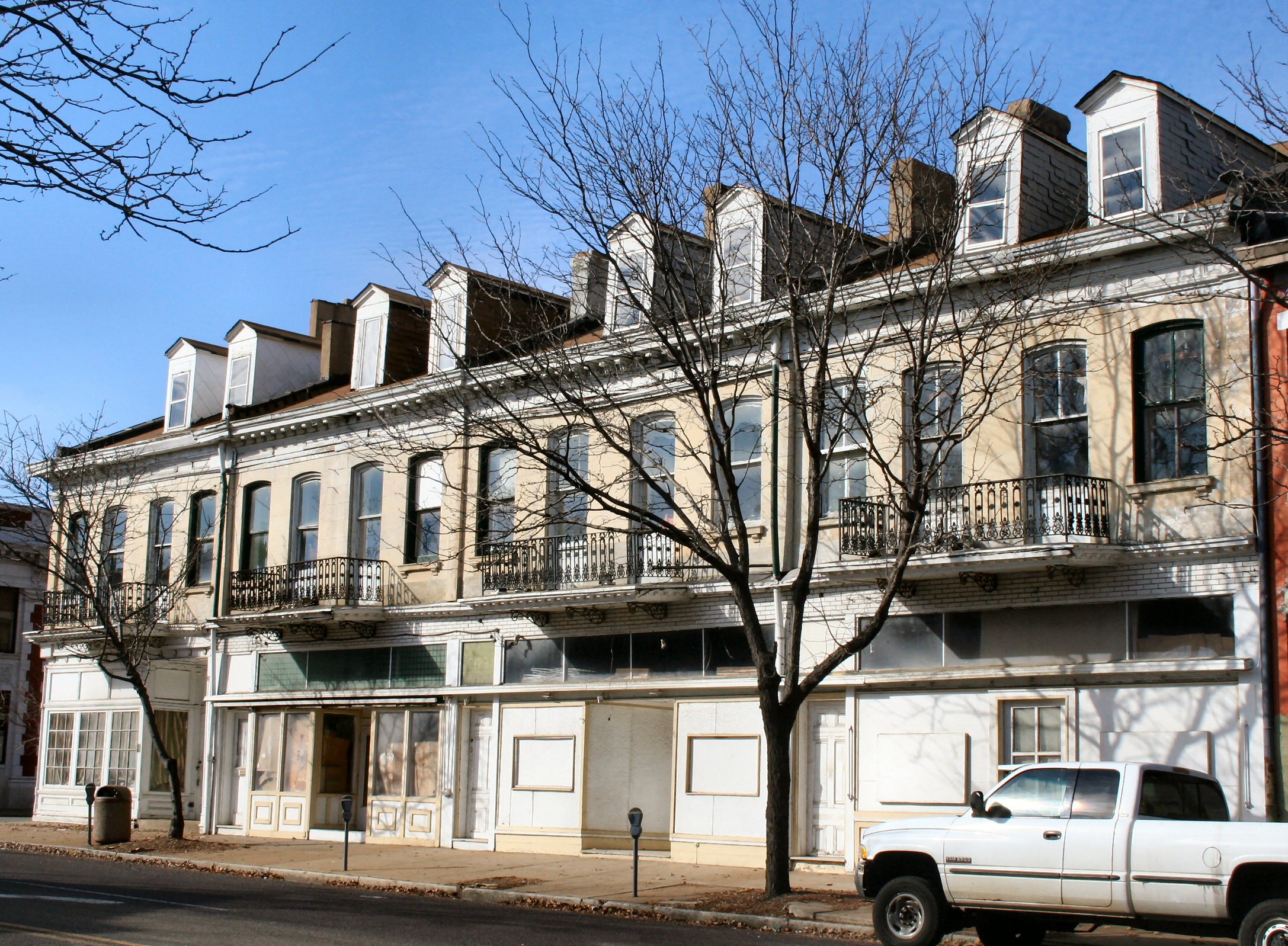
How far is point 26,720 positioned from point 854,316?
2998 cm

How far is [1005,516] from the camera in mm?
18125

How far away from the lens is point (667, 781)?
75.7 ft

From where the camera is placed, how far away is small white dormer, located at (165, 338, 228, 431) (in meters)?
32.8

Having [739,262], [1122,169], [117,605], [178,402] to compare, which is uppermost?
[1122,169]

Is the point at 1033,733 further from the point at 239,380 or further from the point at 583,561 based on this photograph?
the point at 239,380

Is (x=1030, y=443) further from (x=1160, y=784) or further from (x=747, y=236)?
(x=1160, y=784)

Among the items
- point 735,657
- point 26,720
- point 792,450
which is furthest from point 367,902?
point 26,720

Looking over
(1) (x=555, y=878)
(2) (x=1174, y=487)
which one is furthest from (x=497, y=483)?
(2) (x=1174, y=487)

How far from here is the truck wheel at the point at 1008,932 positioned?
12.6 metres

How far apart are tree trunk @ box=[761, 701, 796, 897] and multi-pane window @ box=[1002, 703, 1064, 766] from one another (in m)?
3.41

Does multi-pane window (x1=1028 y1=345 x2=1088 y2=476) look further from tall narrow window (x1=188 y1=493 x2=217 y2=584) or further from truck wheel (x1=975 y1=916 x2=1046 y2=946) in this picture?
tall narrow window (x1=188 y1=493 x2=217 y2=584)

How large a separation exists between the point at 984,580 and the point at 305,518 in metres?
15.2

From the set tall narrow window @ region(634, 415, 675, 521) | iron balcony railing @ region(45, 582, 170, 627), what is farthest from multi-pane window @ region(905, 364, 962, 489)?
iron balcony railing @ region(45, 582, 170, 627)

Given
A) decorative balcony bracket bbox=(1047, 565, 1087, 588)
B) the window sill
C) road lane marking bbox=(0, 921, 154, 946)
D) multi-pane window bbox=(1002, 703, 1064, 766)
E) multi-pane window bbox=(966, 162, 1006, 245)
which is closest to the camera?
road lane marking bbox=(0, 921, 154, 946)
